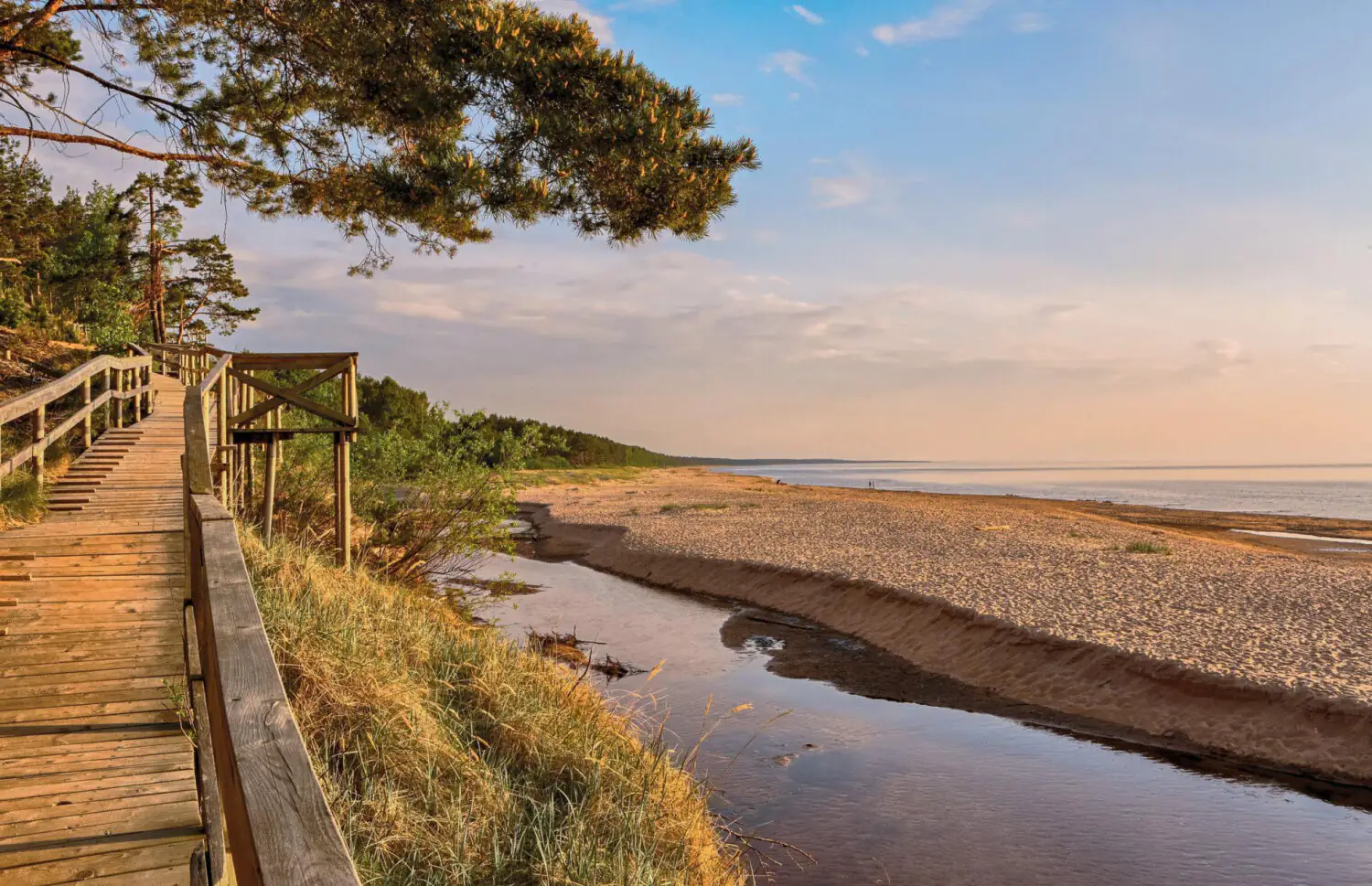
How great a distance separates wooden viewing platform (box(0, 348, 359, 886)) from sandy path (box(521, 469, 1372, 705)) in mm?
11870

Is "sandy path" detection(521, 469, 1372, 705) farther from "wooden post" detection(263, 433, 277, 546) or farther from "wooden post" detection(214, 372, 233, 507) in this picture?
"wooden post" detection(214, 372, 233, 507)

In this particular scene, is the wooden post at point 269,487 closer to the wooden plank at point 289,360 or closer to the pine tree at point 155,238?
the wooden plank at point 289,360

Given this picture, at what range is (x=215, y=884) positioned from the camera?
3402mm

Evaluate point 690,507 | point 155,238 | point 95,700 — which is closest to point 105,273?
point 155,238

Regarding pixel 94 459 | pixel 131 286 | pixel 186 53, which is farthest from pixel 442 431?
pixel 131 286

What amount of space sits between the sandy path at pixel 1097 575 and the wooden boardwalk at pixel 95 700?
11916 millimetres

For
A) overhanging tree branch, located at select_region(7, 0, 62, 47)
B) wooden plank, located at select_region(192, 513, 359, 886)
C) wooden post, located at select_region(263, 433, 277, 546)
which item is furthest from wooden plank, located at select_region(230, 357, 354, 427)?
wooden plank, located at select_region(192, 513, 359, 886)

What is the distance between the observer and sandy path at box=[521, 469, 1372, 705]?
39.3 feet

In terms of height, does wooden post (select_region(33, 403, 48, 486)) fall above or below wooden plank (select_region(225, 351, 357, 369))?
below

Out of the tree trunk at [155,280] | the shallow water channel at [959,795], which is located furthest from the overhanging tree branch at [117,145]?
the tree trunk at [155,280]

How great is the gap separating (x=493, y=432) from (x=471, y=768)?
1217 centimetres

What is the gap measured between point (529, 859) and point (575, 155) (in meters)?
7.30

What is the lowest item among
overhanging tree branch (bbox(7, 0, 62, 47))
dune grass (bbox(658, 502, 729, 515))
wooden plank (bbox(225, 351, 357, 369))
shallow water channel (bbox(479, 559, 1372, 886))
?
shallow water channel (bbox(479, 559, 1372, 886))

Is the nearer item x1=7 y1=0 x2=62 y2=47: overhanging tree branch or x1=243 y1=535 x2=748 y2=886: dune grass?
x1=243 y1=535 x2=748 y2=886: dune grass
